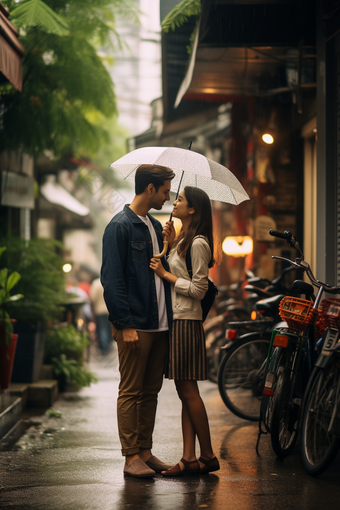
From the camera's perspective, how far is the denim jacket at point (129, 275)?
171 inches

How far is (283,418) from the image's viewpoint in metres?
4.95

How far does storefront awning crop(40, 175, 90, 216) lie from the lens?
1484 cm

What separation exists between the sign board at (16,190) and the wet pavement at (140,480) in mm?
3811

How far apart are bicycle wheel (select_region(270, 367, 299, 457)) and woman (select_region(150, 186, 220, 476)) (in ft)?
1.83

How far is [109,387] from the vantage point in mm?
9680

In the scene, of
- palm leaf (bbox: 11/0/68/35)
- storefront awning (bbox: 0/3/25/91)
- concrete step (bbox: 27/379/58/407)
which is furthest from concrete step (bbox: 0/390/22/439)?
palm leaf (bbox: 11/0/68/35)

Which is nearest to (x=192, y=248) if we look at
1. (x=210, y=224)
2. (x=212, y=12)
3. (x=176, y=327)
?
(x=210, y=224)

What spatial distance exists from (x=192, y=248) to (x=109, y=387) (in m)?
5.64

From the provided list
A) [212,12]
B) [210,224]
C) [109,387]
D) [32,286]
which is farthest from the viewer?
[109,387]

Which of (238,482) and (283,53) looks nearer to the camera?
(238,482)

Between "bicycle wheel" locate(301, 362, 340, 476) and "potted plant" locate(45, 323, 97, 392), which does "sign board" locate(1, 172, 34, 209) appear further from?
"bicycle wheel" locate(301, 362, 340, 476)

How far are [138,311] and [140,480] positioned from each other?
3.88 feet

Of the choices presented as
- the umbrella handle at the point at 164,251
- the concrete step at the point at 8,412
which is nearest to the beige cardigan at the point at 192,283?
the umbrella handle at the point at 164,251

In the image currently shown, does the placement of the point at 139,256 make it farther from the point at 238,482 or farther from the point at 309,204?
the point at 309,204
